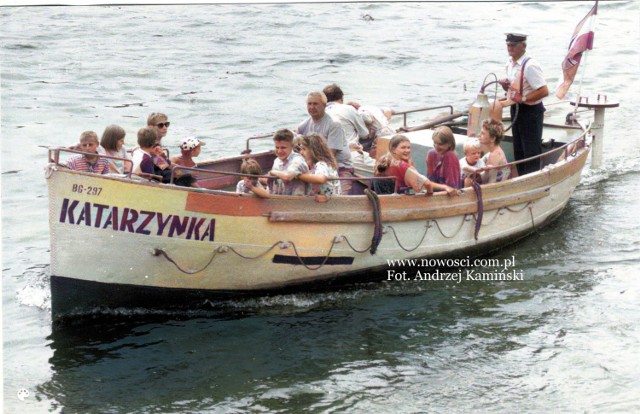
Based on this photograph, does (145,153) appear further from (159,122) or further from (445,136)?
(445,136)

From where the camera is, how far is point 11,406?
8.72 m

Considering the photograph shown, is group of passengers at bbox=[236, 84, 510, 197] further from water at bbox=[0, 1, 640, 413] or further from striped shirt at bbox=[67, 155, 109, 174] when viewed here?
striped shirt at bbox=[67, 155, 109, 174]

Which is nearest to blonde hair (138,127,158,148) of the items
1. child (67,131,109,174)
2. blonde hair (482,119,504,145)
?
child (67,131,109,174)

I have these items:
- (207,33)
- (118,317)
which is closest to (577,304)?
(118,317)

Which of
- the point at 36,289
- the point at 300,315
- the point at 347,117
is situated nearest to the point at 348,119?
the point at 347,117

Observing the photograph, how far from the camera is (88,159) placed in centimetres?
1009

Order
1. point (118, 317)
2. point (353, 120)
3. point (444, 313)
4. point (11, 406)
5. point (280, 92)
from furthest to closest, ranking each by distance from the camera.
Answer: point (280, 92) → point (353, 120) → point (444, 313) → point (118, 317) → point (11, 406)

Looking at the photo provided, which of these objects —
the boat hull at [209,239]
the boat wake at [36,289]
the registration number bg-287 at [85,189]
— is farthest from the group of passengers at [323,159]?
the boat wake at [36,289]

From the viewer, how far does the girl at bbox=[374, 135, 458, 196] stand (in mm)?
10773

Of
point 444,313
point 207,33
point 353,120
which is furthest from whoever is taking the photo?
point 207,33

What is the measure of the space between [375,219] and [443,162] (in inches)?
50.1

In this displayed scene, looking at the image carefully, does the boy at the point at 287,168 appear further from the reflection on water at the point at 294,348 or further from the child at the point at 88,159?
the child at the point at 88,159

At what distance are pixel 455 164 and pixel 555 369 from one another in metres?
2.87

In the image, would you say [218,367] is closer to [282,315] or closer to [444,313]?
[282,315]
